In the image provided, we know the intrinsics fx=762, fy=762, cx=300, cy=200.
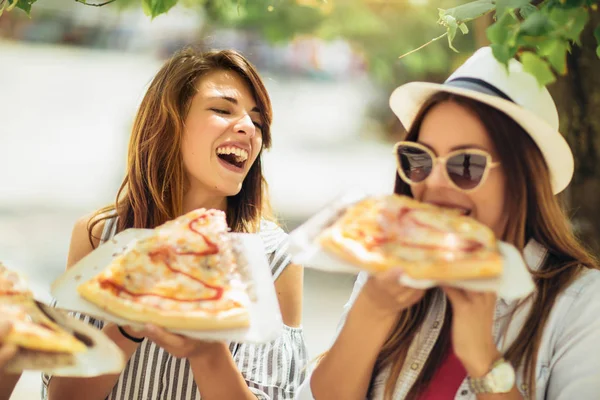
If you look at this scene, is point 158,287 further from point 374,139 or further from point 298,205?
point 374,139

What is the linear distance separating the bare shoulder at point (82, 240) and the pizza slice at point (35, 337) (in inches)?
34.6

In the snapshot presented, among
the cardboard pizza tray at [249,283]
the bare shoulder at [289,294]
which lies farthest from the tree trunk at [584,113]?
the cardboard pizza tray at [249,283]

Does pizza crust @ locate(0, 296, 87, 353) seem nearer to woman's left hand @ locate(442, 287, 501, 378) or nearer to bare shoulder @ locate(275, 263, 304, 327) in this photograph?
woman's left hand @ locate(442, 287, 501, 378)

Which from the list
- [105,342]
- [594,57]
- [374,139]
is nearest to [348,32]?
[594,57]

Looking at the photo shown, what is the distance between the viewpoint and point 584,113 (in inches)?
163

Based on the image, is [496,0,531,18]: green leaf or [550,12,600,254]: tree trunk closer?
[496,0,531,18]: green leaf

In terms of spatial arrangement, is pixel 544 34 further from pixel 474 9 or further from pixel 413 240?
pixel 413 240

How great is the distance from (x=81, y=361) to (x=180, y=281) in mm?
449

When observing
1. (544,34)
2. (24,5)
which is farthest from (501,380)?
(24,5)

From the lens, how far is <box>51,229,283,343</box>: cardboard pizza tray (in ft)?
7.37

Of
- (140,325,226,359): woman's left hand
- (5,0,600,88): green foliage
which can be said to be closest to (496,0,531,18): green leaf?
(5,0,600,88): green foliage

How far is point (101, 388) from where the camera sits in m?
2.77

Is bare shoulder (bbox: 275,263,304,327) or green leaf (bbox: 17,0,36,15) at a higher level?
green leaf (bbox: 17,0,36,15)

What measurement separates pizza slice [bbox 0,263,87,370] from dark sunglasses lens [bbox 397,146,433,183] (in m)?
1.11
